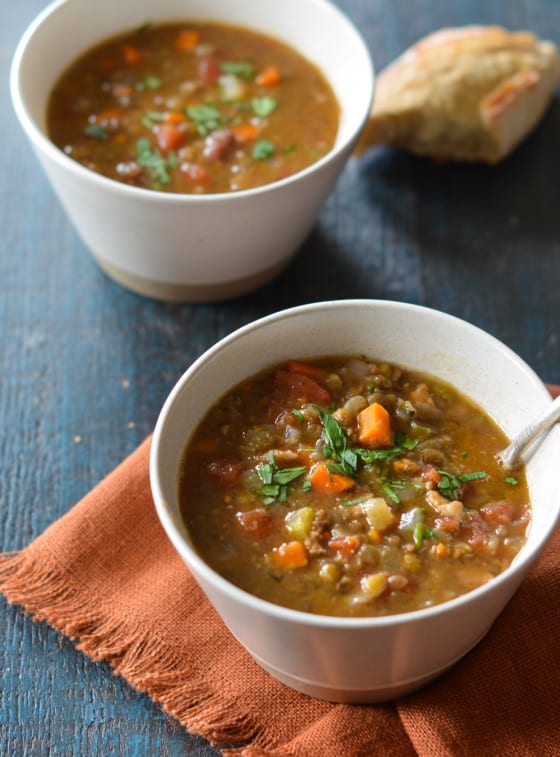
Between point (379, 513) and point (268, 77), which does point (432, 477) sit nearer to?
point (379, 513)

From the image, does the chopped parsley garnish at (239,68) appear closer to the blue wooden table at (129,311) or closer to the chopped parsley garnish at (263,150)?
the chopped parsley garnish at (263,150)

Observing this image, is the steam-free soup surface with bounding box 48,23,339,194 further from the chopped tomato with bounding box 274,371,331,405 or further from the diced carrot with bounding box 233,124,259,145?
the chopped tomato with bounding box 274,371,331,405

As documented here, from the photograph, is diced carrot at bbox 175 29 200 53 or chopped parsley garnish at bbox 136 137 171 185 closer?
chopped parsley garnish at bbox 136 137 171 185

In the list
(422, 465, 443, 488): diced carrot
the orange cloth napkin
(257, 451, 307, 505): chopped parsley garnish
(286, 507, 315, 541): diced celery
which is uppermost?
(257, 451, 307, 505): chopped parsley garnish

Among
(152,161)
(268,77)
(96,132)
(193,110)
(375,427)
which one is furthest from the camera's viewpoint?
(268,77)

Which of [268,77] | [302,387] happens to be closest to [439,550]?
[302,387]

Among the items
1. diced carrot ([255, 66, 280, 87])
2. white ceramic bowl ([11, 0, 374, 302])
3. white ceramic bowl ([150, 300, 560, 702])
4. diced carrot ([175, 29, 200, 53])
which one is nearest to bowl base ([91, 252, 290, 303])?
white ceramic bowl ([11, 0, 374, 302])

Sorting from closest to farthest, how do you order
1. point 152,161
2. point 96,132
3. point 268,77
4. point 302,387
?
point 302,387 → point 152,161 → point 96,132 → point 268,77
